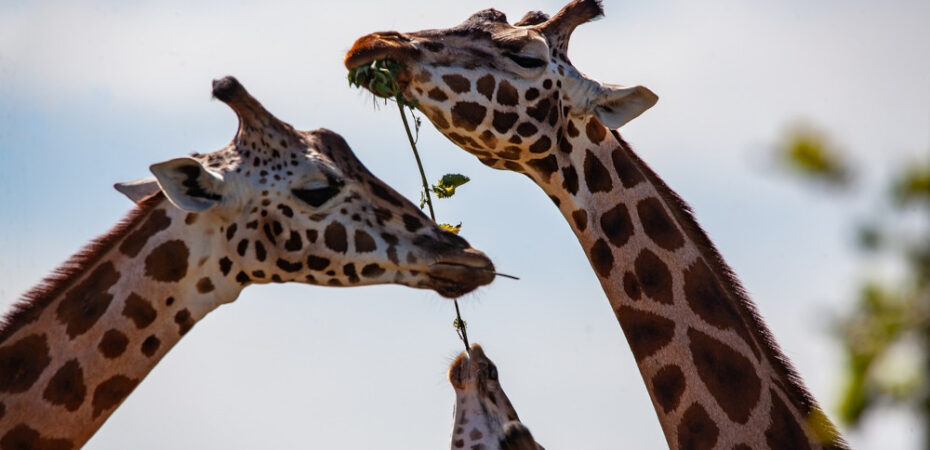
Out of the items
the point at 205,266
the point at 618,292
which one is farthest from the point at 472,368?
the point at 205,266

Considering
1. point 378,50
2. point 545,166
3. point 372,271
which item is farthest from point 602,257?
point 378,50

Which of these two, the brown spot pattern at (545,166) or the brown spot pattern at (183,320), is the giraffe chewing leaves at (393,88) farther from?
the brown spot pattern at (183,320)

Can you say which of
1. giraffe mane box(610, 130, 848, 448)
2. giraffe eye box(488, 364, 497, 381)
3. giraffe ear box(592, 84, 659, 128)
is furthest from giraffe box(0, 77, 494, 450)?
giraffe eye box(488, 364, 497, 381)

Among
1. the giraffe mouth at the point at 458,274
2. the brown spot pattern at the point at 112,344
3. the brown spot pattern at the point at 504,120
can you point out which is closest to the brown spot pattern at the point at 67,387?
the brown spot pattern at the point at 112,344

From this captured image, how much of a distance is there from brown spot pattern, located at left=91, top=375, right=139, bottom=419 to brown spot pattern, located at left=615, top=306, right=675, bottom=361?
9.84 feet

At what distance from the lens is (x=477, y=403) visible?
8953mm

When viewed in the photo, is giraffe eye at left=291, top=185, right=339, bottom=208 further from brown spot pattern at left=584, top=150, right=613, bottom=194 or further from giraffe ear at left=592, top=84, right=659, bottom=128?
giraffe ear at left=592, top=84, right=659, bottom=128

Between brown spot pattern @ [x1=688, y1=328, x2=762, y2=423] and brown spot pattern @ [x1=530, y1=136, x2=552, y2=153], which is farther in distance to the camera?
brown spot pattern @ [x1=530, y1=136, x2=552, y2=153]

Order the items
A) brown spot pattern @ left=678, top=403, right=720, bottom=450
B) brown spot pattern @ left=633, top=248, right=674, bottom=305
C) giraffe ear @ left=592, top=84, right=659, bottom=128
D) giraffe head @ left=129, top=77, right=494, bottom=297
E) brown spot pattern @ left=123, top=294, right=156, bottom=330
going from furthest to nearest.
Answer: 1. giraffe ear @ left=592, top=84, right=659, bottom=128
2. brown spot pattern @ left=633, top=248, right=674, bottom=305
3. brown spot pattern @ left=678, top=403, right=720, bottom=450
4. giraffe head @ left=129, top=77, right=494, bottom=297
5. brown spot pattern @ left=123, top=294, right=156, bottom=330

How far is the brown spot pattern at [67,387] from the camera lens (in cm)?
622

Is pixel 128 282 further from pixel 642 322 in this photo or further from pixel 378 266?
pixel 642 322

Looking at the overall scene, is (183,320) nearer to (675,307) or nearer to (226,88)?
(226,88)

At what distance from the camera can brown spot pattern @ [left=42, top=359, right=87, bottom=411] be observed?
6219mm

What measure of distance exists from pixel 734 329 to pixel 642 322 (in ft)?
1.83
